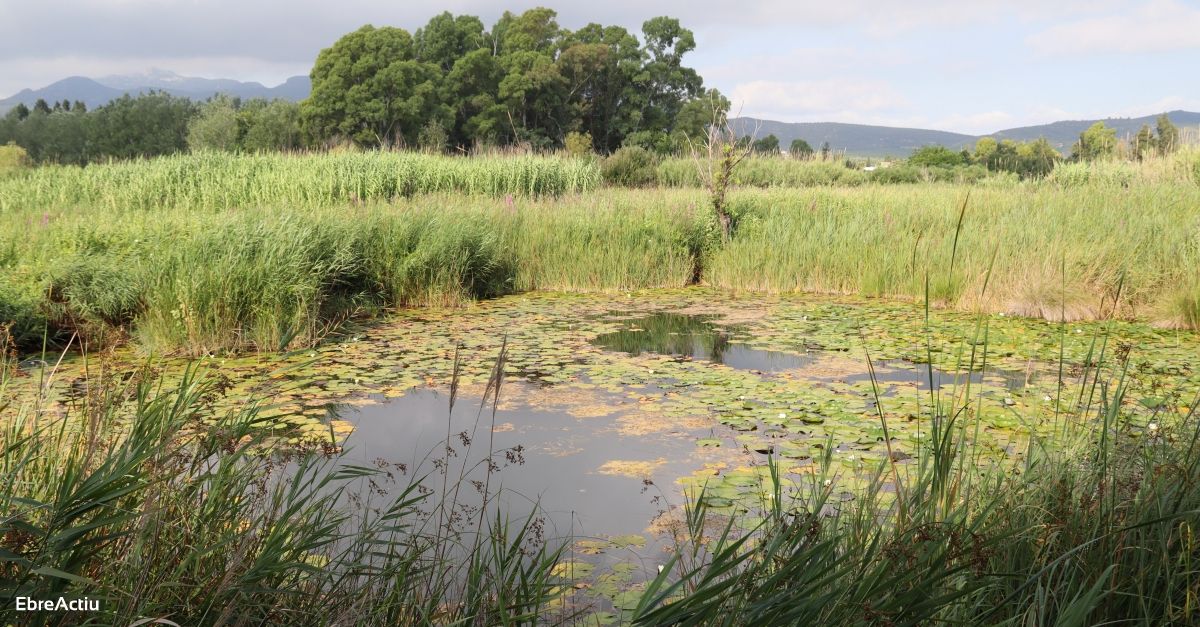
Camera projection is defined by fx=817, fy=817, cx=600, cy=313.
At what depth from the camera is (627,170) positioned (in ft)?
70.8

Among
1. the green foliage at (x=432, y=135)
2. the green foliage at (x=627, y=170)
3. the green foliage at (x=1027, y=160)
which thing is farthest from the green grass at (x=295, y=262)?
the green foliage at (x=432, y=135)

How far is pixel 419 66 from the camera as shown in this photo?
38.8 m

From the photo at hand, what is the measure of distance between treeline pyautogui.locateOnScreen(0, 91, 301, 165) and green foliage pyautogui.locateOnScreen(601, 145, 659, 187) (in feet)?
79.4

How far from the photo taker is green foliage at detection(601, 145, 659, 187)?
69.2 feet

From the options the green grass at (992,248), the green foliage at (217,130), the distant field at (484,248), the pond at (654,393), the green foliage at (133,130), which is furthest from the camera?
the green foliage at (133,130)

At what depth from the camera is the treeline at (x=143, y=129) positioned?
4134cm

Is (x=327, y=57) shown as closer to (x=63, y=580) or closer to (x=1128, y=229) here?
(x=1128, y=229)

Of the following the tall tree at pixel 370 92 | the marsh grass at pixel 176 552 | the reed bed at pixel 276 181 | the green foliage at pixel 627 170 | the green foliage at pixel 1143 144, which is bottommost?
the marsh grass at pixel 176 552

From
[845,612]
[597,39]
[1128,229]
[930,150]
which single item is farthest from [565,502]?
[597,39]

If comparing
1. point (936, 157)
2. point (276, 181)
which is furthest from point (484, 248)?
point (936, 157)

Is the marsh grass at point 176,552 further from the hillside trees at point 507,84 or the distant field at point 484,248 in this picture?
the hillside trees at point 507,84

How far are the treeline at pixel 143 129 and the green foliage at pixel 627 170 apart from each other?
2420cm

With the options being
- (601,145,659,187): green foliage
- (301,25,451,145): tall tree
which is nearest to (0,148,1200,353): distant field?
(601,145,659,187): green foliage

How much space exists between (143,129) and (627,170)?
36.3 m
